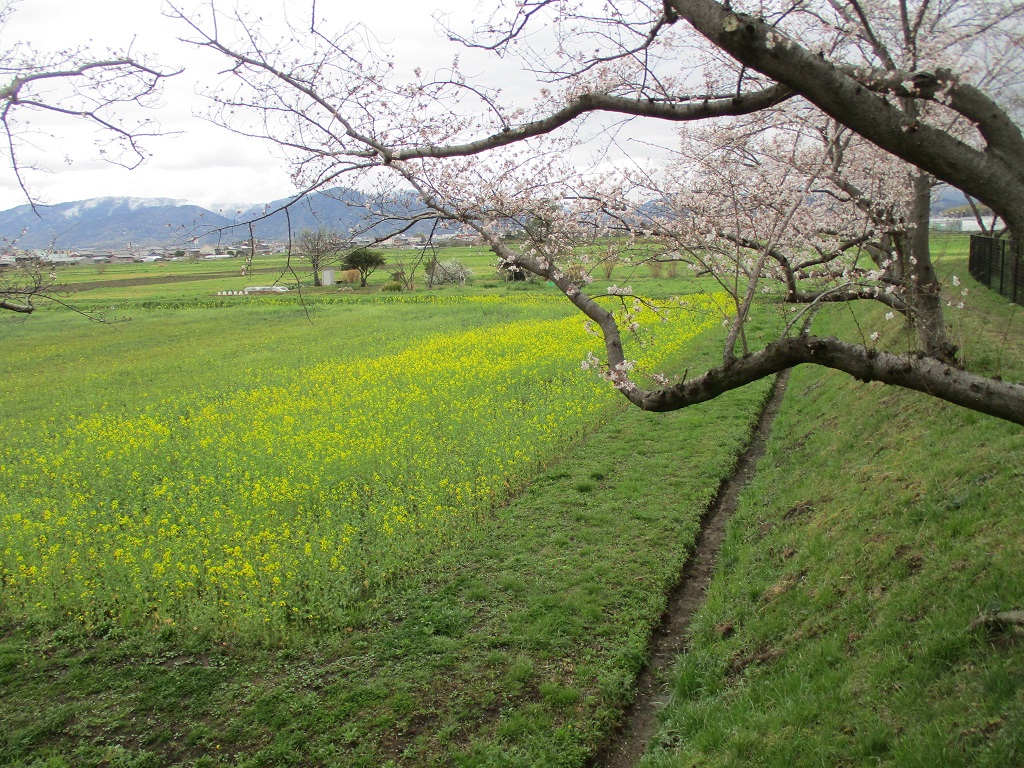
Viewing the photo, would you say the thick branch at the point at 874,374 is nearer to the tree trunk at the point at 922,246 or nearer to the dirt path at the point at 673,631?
the dirt path at the point at 673,631

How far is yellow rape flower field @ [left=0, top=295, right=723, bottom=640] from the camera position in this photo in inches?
301

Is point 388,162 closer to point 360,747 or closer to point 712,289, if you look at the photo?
point 360,747

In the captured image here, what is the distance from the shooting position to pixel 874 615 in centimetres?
573

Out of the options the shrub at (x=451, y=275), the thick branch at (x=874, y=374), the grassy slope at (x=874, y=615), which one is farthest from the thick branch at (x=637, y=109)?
the shrub at (x=451, y=275)

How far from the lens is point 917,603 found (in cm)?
550

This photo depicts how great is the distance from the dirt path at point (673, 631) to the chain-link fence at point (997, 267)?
399 inches

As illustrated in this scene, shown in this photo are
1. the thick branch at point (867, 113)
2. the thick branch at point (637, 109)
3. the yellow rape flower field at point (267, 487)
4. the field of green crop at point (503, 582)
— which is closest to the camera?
the thick branch at point (867, 113)

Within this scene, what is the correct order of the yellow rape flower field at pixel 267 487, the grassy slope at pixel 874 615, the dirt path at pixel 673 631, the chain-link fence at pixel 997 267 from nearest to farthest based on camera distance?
the grassy slope at pixel 874 615
the dirt path at pixel 673 631
the yellow rape flower field at pixel 267 487
the chain-link fence at pixel 997 267

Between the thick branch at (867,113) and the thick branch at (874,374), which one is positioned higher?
the thick branch at (867,113)

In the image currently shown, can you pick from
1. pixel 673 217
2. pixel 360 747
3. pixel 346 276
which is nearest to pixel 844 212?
pixel 673 217

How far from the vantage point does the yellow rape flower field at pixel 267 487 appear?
7.66 meters

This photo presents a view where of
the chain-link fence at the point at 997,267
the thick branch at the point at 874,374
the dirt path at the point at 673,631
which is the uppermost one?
the chain-link fence at the point at 997,267

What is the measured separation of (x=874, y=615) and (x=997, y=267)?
20.3 meters

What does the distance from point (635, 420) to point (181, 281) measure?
58.5 m
